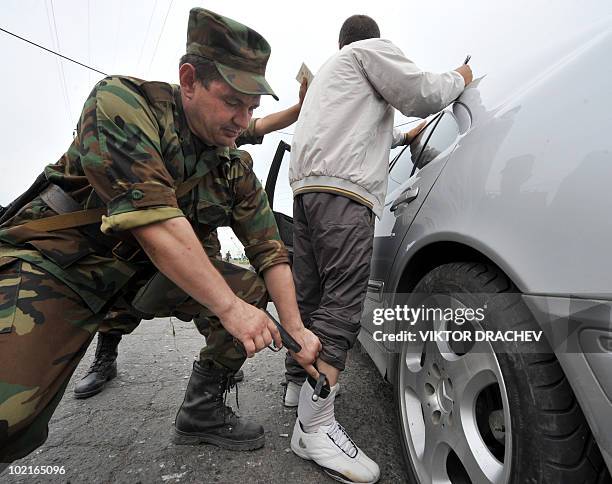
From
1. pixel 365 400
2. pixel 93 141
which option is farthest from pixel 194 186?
pixel 365 400

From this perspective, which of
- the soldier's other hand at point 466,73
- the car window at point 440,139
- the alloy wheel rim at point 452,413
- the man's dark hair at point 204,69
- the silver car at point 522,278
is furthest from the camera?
the soldier's other hand at point 466,73

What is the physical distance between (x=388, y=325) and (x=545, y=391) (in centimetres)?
69

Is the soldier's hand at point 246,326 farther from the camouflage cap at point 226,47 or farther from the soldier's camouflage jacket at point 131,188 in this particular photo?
the camouflage cap at point 226,47

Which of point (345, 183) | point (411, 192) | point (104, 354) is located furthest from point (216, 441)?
point (411, 192)

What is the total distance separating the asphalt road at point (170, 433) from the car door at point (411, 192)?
435mm

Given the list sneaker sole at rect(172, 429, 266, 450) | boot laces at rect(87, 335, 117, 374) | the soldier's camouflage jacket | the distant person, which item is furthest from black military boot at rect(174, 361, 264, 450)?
boot laces at rect(87, 335, 117, 374)

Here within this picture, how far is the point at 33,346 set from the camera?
0.95 meters

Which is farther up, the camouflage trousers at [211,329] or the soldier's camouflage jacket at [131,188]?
the soldier's camouflage jacket at [131,188]

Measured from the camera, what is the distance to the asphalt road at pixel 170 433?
1227 mm

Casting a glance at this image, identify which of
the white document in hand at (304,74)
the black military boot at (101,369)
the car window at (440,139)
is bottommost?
the black military boot at (101,369)

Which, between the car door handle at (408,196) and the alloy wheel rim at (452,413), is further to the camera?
the car door handle at (408,196)

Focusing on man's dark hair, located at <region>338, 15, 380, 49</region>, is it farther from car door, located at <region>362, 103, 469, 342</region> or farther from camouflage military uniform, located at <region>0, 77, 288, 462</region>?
camouflage military uniform, located at <region>0, 77, 288, 462</region>

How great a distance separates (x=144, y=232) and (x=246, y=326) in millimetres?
361

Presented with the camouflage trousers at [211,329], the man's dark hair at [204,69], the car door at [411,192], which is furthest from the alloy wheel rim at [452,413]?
the man's dark hair at [204,69]
